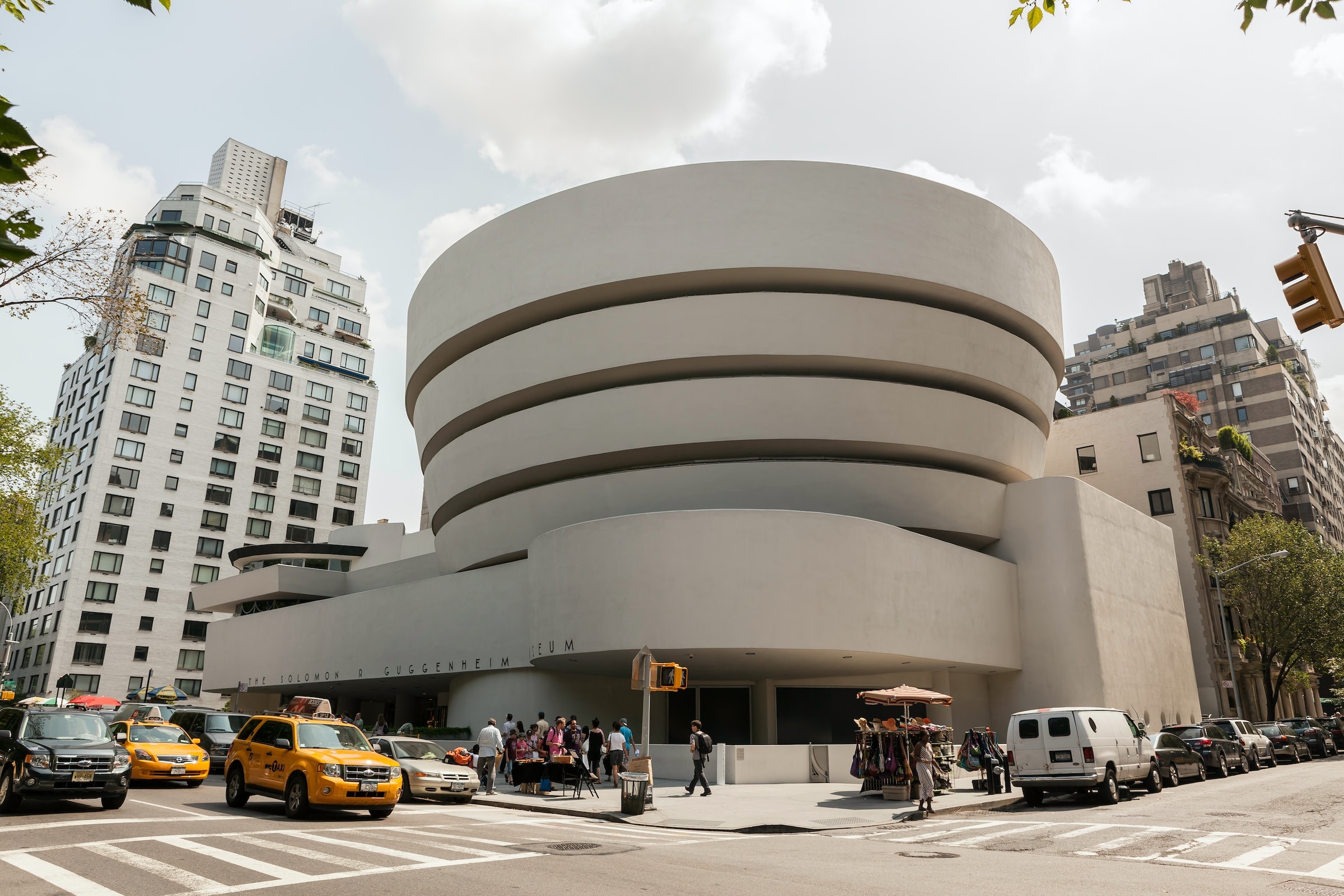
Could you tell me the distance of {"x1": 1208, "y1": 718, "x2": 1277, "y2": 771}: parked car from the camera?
28.6 meters

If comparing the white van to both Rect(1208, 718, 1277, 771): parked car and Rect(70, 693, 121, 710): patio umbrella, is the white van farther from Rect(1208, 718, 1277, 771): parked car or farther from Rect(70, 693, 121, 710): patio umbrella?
Rect(70, 693, 121, 710): patio umbrella

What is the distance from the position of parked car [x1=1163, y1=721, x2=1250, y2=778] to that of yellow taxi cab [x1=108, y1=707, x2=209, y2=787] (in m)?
25.6

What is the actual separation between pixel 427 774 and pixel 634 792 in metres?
4.89

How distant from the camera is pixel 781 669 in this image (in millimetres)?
30375

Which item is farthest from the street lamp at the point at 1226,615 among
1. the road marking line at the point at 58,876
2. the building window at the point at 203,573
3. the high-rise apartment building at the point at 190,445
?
the building window at the point at 203,573

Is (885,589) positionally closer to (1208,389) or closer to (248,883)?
(248,883)

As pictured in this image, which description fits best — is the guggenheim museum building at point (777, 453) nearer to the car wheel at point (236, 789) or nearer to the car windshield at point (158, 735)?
the car windshield at point (158, 735)

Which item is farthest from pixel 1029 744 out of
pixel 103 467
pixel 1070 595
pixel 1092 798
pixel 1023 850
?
pixel 103 467

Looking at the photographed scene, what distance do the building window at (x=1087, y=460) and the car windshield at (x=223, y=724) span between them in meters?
43.4

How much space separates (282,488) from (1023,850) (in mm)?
78226

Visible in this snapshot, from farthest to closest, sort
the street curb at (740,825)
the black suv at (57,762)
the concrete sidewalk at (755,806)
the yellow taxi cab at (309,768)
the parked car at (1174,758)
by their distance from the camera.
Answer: the parked car at (1174,758) < the concrete sidewalk at (755,806) < the street curb at (740,825) < the yellow taxi cab at (309,768) < the black suv at (57,762)

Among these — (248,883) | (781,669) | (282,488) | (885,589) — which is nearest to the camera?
(248,883)

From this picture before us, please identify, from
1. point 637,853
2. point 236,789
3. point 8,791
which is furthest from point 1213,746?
point 8,791

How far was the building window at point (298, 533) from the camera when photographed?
259ft
